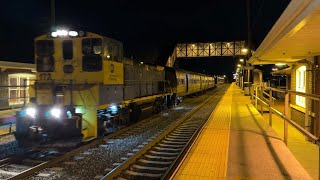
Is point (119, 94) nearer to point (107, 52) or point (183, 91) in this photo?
point (107, 52)

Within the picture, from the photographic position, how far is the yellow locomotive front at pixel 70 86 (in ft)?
32.2

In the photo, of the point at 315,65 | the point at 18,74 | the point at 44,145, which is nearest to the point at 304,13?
the point at 315,65

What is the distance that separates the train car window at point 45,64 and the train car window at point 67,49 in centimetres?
56

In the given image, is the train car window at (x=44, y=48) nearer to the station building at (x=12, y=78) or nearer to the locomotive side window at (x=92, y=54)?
the locomotive side window at (x=92, y=54)

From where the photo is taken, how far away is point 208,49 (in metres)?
66.5

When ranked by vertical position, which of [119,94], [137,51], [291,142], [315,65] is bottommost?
[291,142]

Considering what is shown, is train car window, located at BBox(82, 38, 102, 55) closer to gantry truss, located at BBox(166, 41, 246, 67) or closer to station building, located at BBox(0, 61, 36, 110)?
station building, located at BBox(0, 61, 36, 110)

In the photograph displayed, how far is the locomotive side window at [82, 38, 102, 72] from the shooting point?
11.0 metres

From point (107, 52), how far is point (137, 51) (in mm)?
37637

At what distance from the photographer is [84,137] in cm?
1025

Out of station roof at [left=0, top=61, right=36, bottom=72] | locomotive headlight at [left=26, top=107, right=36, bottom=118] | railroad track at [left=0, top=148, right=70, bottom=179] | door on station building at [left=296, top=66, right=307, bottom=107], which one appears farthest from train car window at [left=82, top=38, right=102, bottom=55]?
door on station building at [left=296, top=66, right=307, bottom=107]

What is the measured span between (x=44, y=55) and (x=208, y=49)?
57029 mm

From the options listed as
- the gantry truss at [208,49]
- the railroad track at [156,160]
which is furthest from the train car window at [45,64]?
the gantry truss at [208,49]

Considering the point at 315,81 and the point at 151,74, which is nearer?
the point at 315,81
